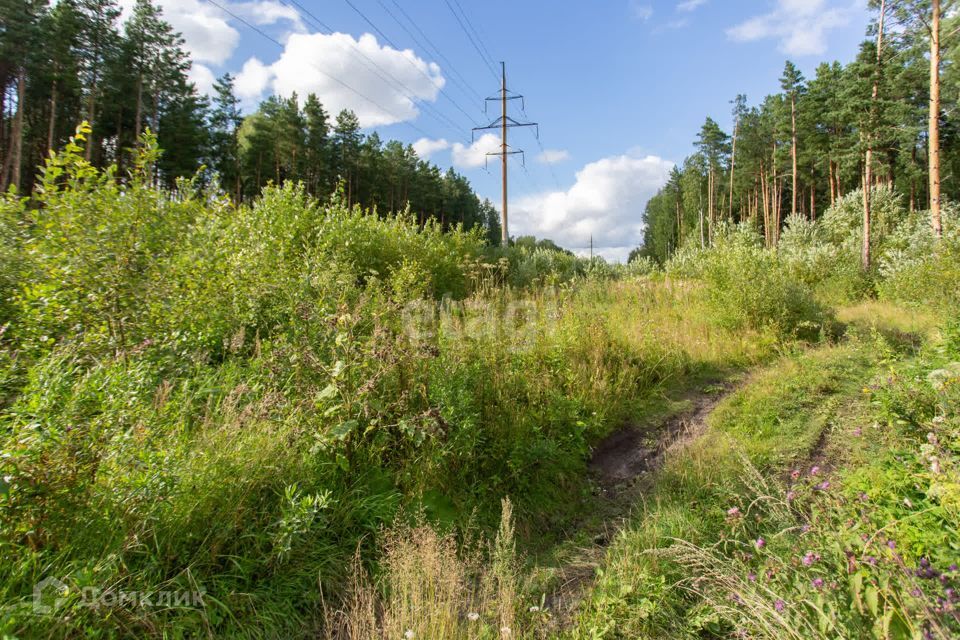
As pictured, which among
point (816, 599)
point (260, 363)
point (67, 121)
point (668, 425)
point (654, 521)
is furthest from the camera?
point (67, 121)

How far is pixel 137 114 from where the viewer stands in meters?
22.6

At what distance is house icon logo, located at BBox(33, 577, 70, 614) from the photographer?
166cm

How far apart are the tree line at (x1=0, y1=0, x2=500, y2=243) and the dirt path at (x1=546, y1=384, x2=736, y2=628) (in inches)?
318

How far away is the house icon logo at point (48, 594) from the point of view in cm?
166

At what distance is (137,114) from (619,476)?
30094 mm

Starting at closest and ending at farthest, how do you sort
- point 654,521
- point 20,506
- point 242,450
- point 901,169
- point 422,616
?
point 20,506 → point 422,616 → point 242,450 → point 654,521 → point 901,169

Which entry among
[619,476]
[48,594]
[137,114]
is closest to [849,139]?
[619,476]

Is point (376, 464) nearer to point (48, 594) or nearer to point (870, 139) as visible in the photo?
point (48, 594)

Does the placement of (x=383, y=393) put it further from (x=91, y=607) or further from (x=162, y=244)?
(x=162, y=244)

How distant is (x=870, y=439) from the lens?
370cm

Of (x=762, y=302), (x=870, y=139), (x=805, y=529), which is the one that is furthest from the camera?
(x=870, y=139)

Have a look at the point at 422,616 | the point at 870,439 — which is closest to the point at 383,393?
the point at 422,616

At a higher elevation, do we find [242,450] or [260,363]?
[260,363]

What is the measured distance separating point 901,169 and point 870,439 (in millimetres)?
40644
